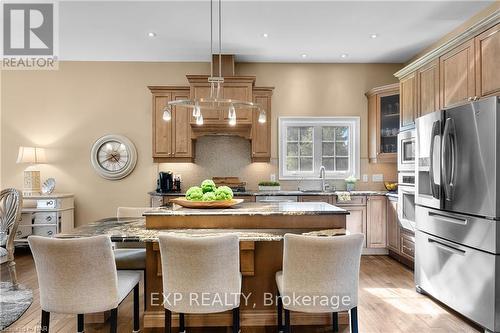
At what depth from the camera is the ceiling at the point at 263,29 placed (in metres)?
3.54

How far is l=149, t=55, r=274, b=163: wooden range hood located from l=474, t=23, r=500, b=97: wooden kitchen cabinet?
271 centimetres

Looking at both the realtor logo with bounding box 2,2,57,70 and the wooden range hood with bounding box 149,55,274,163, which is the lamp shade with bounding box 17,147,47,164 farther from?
the wooden range hood with bounding box 149,55,274,163

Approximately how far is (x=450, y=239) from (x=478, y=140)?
0.88m

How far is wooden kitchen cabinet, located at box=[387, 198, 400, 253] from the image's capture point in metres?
4.39

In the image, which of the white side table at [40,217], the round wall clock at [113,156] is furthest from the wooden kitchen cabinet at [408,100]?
the white side table at [40,217]

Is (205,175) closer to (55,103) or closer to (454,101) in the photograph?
(55,103)

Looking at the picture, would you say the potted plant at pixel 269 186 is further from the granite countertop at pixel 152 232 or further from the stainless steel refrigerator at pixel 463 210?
the granite countertop at pixel 152 232

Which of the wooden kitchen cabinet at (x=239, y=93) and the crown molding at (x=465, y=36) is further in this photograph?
the wooden kitchen cabinet at (x=239, y=93)

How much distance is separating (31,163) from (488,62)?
597 cm

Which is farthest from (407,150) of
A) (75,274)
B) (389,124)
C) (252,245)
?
(75,274)

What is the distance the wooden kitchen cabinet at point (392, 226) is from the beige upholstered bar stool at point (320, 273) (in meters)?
2.66

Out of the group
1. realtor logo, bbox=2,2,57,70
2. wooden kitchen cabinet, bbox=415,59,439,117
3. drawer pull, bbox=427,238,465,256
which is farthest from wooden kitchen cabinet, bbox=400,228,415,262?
realtor logo, bbox=2,2,57,70

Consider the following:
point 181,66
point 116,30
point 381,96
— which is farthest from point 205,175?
point 381,96

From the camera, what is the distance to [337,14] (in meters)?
3.68
